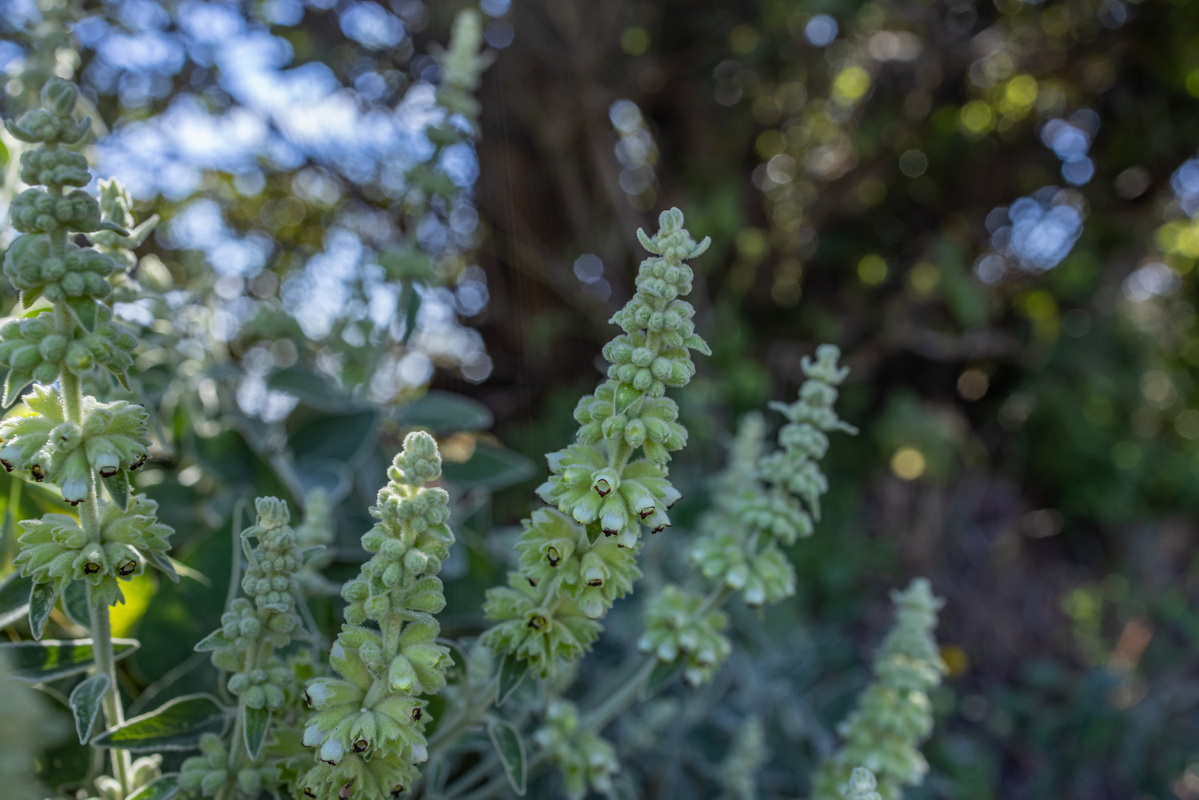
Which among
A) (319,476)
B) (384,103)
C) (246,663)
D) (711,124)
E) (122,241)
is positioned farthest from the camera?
(711,124)

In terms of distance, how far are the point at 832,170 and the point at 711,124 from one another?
499 mm

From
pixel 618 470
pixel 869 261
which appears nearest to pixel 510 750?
pixel 618 470

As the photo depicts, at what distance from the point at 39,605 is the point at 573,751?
54 cm

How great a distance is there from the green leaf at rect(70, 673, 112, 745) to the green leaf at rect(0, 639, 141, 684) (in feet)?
0.21

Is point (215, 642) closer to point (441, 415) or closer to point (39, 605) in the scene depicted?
point (39, 605)

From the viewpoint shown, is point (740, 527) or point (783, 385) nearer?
point (740, 527)

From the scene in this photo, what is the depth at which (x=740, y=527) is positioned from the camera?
37.7 inches

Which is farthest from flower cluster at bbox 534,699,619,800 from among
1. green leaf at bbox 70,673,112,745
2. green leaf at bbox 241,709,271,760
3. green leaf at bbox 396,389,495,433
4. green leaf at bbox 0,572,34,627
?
green leaf at bbox 396,389,495,433

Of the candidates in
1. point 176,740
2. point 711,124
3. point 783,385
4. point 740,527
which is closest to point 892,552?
point 783,385

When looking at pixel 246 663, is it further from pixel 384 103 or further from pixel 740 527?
pixel 384 103

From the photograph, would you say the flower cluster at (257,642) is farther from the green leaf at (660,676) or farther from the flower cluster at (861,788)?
the flower cluster at (861,788)

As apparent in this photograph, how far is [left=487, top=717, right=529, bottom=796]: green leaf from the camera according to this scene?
74 centimetres

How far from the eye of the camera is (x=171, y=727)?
2.44 feet

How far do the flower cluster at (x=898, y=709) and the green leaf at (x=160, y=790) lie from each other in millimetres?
705
